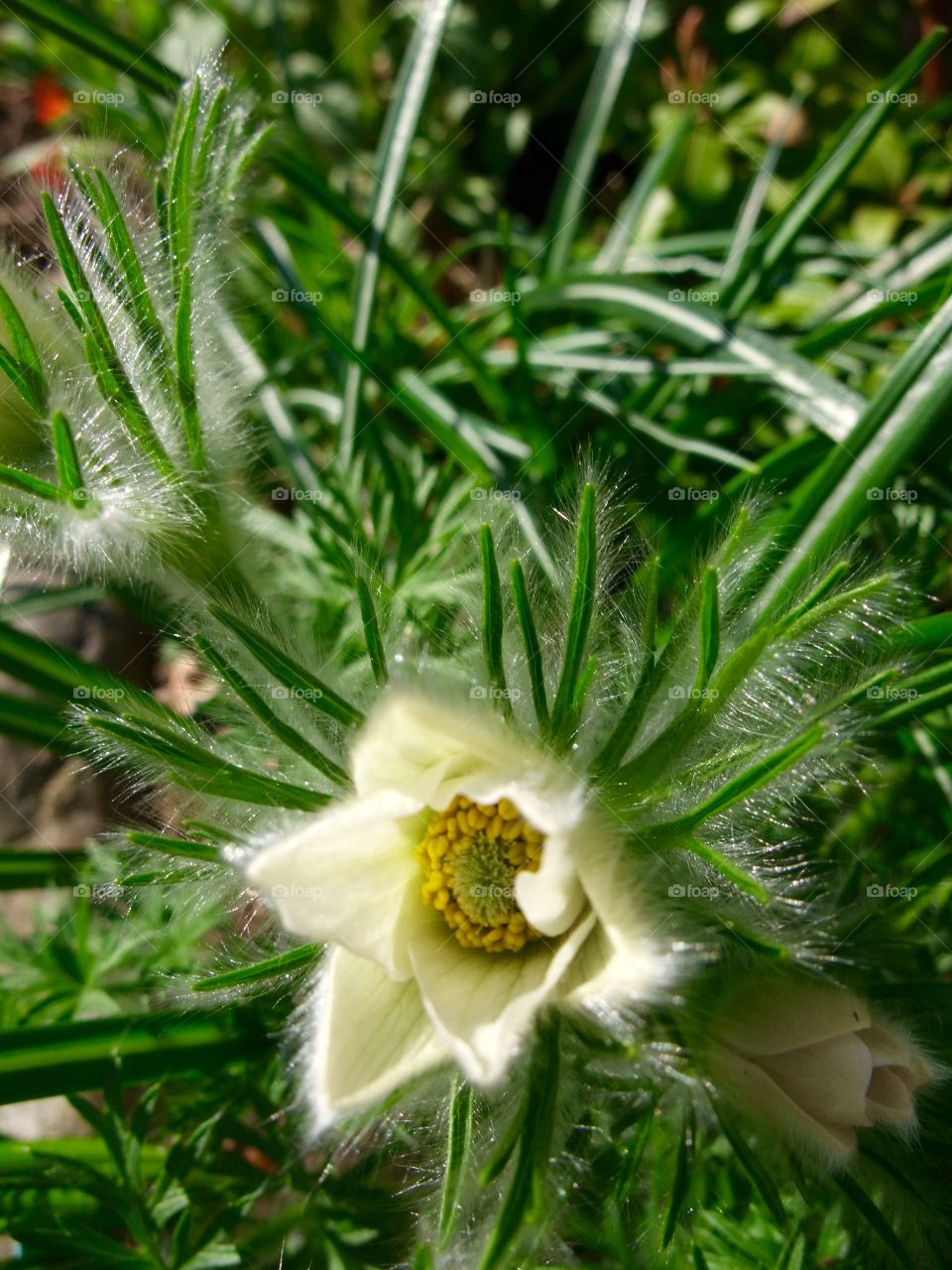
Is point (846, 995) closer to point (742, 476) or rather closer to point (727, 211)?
point (742, 476)

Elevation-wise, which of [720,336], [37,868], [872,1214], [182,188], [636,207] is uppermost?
[636,207]

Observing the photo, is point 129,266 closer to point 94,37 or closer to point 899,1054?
point 94,37

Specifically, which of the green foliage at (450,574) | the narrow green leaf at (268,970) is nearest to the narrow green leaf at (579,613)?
the green foliage at (450,574)

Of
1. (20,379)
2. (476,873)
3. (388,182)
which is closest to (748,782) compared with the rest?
(476,873)

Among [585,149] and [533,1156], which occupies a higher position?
[585,149]

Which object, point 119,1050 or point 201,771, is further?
point 119,1050

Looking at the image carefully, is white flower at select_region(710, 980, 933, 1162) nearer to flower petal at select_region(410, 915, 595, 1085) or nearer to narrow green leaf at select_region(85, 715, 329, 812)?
flower petal at select_region(410, 915, 595, 1085)

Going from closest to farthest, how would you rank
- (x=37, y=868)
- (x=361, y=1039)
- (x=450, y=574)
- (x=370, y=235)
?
(x=361, y=1039)
(x=450, y=574)
(x=37, y=868)
(x=370, y=235)
